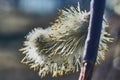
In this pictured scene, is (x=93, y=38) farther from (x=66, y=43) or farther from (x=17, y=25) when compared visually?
(x=17, y=25)

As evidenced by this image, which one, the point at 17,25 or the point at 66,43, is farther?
the point at 17,25

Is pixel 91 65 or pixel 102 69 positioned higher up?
pixel 91 65

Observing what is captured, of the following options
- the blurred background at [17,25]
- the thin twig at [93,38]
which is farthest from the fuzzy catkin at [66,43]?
the blurred background at [17,25]

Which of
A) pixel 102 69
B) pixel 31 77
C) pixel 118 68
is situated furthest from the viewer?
pixel 31 77

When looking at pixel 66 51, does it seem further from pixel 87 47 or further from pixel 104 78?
pixel 104 78

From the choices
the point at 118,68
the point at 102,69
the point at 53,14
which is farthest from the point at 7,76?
the point at 118,68

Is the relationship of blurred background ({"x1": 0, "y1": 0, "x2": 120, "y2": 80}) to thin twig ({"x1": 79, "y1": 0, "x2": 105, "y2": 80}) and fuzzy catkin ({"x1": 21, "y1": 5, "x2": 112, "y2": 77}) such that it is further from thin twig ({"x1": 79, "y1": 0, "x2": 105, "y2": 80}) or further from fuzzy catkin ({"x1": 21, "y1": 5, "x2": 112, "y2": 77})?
thin twig ({"x1": 79, "y1": 0, "x2": 105, "y2": 80})

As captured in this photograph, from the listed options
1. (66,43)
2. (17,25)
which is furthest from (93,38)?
(17,25)

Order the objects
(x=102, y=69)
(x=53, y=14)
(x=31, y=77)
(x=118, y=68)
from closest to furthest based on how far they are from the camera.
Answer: (x=118, y=68) → (x=102, y=69) → (x=31, y=77) → (x=53, y=14)
